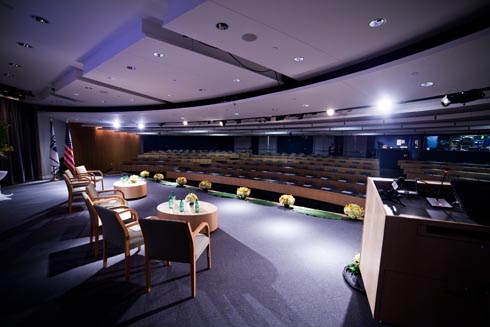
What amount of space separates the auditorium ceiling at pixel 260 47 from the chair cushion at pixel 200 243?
247 centimetres

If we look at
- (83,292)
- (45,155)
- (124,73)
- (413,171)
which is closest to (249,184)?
(124,73)

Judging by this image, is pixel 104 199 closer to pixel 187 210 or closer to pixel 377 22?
pixel 187 210

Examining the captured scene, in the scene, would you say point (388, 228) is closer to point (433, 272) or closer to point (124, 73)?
point (433, 272)

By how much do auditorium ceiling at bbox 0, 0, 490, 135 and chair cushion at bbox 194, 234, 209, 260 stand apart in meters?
2.47

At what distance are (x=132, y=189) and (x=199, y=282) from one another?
468 centimetres

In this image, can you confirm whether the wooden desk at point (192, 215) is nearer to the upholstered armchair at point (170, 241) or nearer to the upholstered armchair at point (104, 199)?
the upholstered armchair at point (104, 199)

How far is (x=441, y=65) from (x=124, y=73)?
5075mm

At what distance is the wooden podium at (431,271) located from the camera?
1.56 m

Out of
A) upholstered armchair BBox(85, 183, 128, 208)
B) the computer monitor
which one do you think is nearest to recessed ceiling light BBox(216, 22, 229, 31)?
the computer monitor

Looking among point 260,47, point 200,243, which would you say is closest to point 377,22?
point 260,47

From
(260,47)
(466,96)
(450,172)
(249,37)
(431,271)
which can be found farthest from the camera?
(450,172)

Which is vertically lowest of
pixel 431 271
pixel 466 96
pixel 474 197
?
pixel 431 271

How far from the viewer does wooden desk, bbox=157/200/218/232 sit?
3.79 metres

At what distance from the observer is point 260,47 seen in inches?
109
